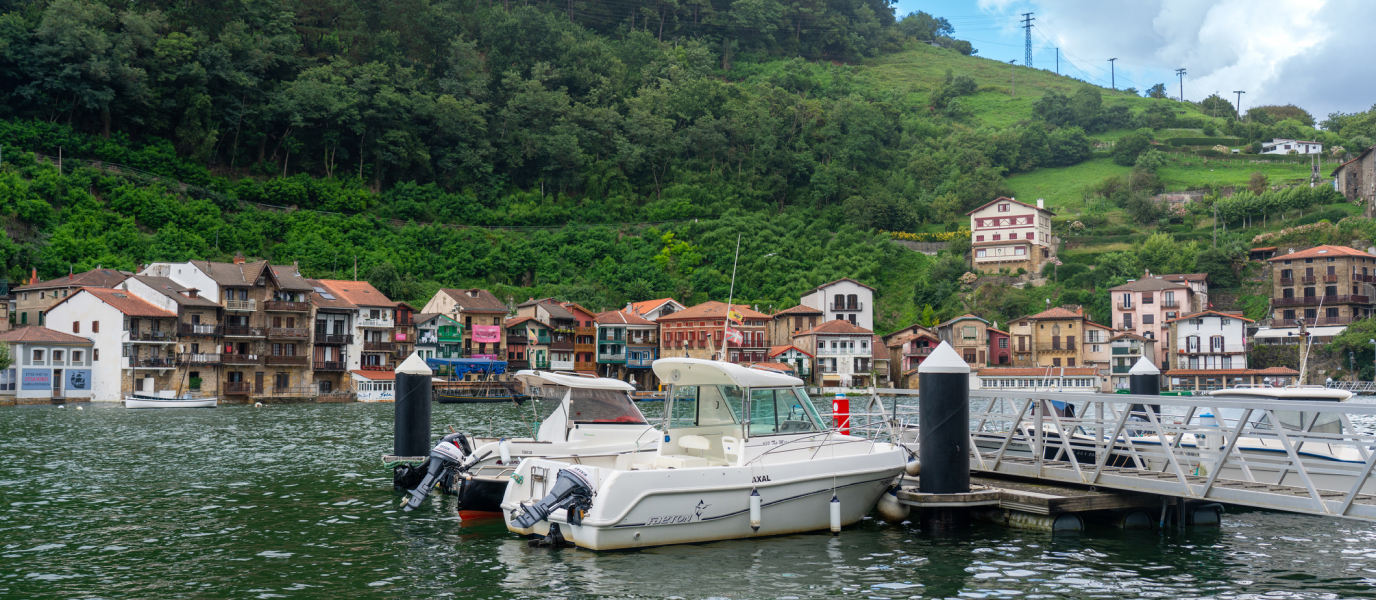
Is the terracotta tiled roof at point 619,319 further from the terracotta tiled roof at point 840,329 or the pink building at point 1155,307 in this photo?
the pink building at point 1155,307

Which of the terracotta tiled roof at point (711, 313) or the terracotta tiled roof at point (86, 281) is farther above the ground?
the terracotta tiled roof at point (86, 281)

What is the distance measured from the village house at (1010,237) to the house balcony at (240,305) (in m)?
64.3

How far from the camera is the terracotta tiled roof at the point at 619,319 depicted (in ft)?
266

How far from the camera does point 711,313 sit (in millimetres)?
79312

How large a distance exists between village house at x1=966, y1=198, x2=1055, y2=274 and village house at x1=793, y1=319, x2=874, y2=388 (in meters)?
21.6

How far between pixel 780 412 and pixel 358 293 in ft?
210

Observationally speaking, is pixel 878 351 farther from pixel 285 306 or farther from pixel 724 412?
pixel 724 412

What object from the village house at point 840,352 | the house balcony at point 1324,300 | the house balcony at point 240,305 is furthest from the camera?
the village house at point 840,352

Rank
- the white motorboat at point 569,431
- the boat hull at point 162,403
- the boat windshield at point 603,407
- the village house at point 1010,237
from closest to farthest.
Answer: the white motorboat at point 569,431, the boat windshield at point 603,407, the boat hull at point 162,403, the village house at point 1010,237

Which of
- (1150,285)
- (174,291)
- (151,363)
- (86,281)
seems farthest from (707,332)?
(86,281)

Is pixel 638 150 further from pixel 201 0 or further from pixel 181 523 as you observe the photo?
pixel 181 523

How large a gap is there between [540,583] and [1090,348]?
75159 mm

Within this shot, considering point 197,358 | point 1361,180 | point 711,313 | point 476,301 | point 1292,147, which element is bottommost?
point 197,358

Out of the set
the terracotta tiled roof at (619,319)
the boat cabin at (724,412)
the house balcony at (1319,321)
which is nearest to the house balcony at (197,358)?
the terracotta tiled roof at (619,319)
